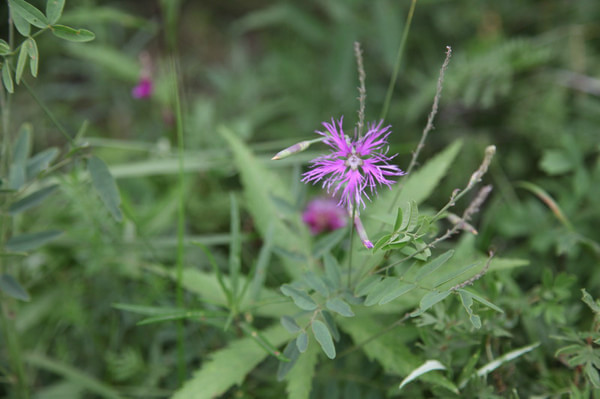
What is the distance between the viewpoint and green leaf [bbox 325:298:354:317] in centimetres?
94

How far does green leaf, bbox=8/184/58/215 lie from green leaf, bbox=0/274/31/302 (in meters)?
0.18

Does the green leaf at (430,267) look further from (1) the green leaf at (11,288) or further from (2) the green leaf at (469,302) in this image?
(1) the green leaf at (11,288)

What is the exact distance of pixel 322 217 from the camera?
5.87 ft

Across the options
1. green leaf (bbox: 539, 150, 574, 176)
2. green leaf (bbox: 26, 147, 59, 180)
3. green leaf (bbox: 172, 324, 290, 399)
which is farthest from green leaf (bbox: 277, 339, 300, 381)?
green leaf (bbox: 539, 150, 574, 176)

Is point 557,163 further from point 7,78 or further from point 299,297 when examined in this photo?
point 7,78

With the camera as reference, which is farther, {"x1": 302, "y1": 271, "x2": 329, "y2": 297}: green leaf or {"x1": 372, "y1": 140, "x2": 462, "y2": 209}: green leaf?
{"x1": 372, "y1": 140, "x2": 462, "y2": 209}: green leaf

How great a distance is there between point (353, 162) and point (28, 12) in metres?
0.74

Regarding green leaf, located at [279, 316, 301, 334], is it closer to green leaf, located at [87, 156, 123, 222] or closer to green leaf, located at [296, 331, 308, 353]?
green leaf, located at [296, 331, 308, 353]

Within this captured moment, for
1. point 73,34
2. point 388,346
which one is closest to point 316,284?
point 388,346

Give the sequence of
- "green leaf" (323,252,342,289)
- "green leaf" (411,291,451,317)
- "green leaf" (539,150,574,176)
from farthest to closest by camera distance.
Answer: "green leaf" (539,150,574,176) < "green leaf" (323,252,342,289) < "green leaf" (411,291,451,317)

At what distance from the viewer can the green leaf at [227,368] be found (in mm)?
1091

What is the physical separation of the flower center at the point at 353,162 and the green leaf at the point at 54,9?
26.5 inches

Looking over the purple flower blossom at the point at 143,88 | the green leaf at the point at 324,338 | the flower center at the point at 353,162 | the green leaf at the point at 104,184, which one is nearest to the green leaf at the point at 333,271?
the green leaf at the point at 324,338

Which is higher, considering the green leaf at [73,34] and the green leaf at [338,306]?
the green leaf at [73,34]
